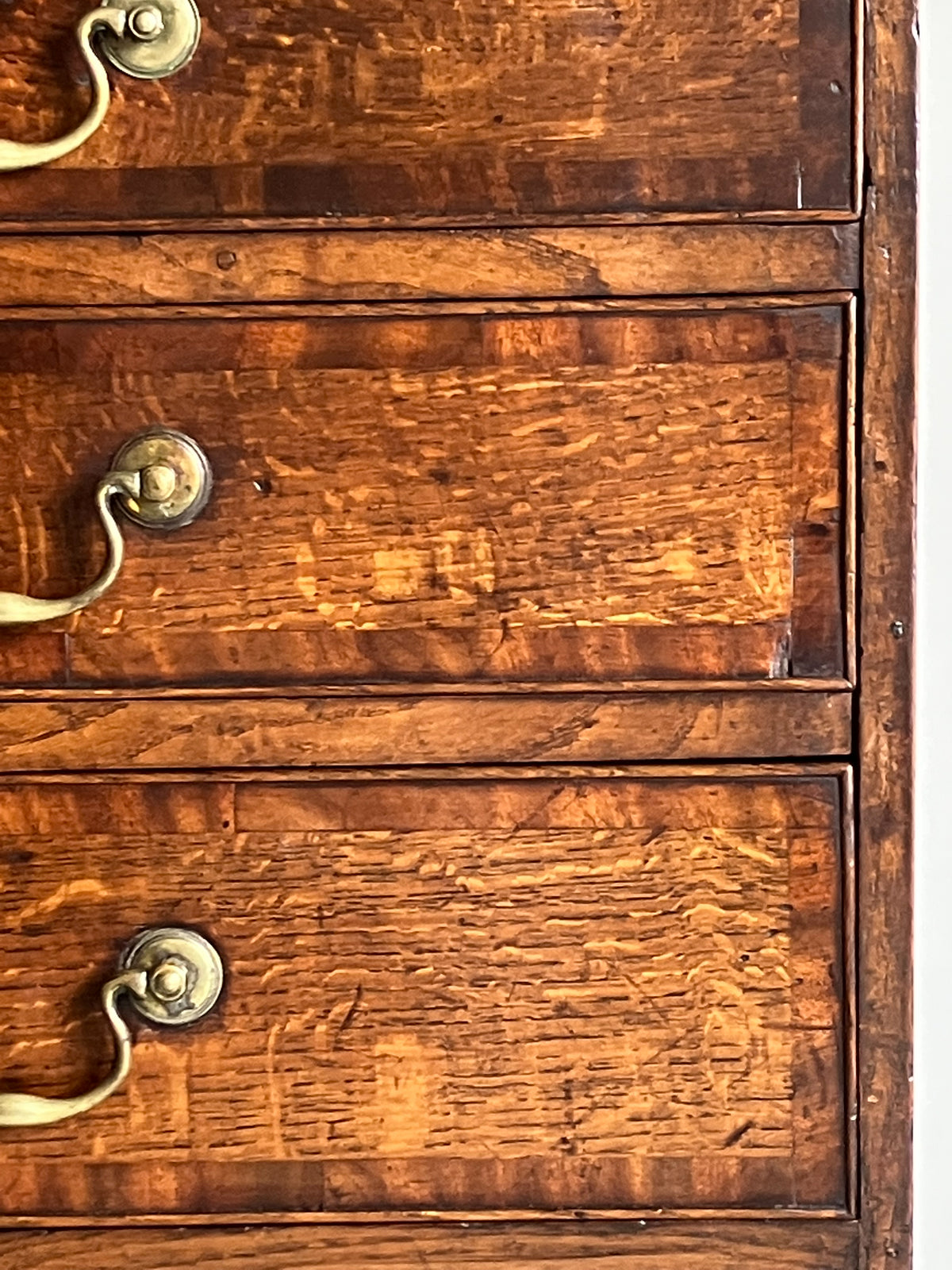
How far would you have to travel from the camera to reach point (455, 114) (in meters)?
0.55

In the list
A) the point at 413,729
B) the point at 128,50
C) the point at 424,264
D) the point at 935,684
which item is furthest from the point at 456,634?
the point at 935,684

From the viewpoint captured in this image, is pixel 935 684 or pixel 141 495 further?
pixel 935 684

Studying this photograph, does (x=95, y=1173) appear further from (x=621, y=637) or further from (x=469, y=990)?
(x=621, y=637)

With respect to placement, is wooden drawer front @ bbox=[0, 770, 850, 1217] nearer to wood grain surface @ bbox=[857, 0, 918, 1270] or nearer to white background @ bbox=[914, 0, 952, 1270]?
wood grain surface @ bbox=[857, 0, 918, 1270]

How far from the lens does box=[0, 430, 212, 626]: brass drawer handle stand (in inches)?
21.6

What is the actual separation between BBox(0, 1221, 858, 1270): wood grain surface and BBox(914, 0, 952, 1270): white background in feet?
0.94

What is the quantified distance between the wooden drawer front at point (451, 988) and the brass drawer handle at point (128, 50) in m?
0.26

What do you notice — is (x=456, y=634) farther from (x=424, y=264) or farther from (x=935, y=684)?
(x=935, y=684)

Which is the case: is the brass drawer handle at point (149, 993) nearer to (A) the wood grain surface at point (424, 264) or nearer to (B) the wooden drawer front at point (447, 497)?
(B) the wooden drawer front at point (447, 497)

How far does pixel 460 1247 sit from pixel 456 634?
0.27 metres

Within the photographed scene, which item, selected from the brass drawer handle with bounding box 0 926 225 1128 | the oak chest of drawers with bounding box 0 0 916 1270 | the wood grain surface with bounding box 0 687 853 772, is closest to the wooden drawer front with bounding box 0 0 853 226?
the oak chest of drawers with bounding box 0 0 916 1270

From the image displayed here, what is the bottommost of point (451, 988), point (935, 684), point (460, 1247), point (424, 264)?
point (460, 1247)

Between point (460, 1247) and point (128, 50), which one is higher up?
point (128, 50)

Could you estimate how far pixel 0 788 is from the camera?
1.91 ft
